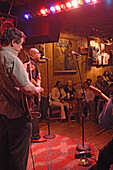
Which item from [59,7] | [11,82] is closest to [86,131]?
[59,7]

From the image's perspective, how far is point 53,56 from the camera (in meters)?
6.64

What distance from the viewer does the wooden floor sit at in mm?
4125

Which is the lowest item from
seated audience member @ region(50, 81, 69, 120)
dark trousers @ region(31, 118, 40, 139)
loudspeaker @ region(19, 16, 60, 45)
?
dark trousers @ region(31, 118, 40, 139)

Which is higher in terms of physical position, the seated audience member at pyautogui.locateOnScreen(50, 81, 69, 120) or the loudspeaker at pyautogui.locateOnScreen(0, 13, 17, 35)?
the loudspeaker at pyautogui.locateOnScreen(0, 13, 17, 35)

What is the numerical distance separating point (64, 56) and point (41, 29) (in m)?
2.78

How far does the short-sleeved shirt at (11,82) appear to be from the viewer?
1704 millimetres

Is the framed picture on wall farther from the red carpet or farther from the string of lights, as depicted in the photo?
the red carpet

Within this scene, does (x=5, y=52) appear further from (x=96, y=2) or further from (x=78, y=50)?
(x=78, y=50)

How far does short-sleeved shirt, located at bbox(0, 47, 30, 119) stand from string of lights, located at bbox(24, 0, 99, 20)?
2228 mm

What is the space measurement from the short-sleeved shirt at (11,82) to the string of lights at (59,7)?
2228 mm

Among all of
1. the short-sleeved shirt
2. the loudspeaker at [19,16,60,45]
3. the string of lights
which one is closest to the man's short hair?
the short-sleeved shirt

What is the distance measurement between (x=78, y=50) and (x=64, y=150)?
196 inches

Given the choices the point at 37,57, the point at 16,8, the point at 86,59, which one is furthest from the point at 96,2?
the point at 86,59

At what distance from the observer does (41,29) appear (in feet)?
14.5
